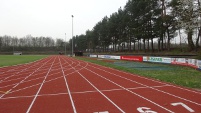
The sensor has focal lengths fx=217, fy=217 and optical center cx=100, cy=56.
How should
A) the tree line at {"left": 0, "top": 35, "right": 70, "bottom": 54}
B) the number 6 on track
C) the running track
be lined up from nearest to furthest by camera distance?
the number 6 on track
the running track
the tree line at {"left": 0, "top": 35, "right": 70, "bottom": 54}

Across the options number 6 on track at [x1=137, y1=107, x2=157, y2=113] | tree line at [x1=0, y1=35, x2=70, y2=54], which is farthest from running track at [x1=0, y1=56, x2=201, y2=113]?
tree line at [x1=0, y1=35, x2=70, y2=54]

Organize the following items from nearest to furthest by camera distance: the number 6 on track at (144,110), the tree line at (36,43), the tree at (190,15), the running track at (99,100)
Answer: the number 6 on track at (144,110)
the running track at (99,100)
the tree at (190,15)
the tree line at (36,43)

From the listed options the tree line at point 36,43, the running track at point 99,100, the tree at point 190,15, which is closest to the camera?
the running track at point 99,100

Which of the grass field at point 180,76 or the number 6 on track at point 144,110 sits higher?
the grass field at point 180,76

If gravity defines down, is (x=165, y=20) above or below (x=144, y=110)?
above

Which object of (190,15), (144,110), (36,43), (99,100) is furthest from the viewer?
(36,43)

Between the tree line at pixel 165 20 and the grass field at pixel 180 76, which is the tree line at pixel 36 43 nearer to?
the tree line at pixel 165 20

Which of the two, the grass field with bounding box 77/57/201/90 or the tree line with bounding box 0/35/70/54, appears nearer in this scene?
the grass field with bounding box 77/57/201/90

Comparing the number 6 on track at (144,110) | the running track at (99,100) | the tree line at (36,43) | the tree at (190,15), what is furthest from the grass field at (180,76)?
the tree line at (36,43)

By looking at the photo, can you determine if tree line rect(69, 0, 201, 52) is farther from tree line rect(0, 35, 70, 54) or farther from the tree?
Answer: tree line rect(0, 35, 70, 54)

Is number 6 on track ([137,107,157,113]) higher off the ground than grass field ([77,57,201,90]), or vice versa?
grass field ([77,57,201,90])

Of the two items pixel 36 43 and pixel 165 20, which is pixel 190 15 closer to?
pixel 165 20

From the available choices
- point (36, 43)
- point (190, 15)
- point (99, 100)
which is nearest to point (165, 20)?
point (190, 15)

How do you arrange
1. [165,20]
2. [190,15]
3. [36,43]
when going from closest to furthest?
[190,15] < [165,20] < [36,43]
